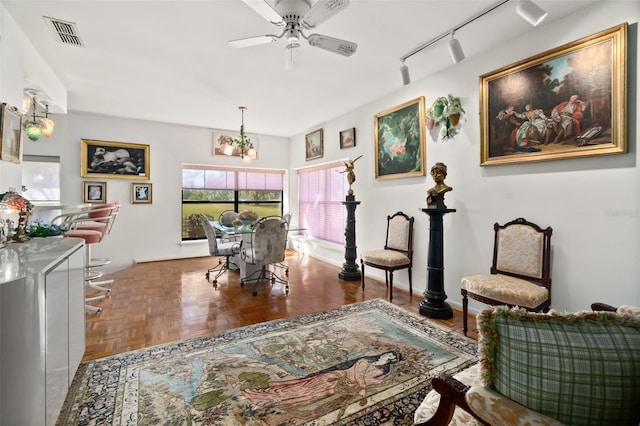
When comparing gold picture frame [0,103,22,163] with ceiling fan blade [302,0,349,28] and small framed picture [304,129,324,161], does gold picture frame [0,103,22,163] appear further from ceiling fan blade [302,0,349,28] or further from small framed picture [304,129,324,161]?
small framed picture [304,129,324,161]

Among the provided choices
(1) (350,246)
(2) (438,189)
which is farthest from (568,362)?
(1) (350,246)

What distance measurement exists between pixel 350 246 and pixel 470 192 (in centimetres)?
201

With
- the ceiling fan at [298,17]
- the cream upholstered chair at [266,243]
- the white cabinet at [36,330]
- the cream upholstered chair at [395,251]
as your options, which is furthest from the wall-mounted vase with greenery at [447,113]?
the white cabinet at [36,330]

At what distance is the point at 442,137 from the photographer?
3527 mm

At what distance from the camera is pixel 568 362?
768 millimetres

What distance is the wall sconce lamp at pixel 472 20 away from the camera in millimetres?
1938

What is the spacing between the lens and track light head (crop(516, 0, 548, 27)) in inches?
75.7

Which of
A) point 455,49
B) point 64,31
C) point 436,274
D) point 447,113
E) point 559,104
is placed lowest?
point 436,274

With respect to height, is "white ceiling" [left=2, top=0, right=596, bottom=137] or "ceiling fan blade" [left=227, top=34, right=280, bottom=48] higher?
"white ceiling" [left=2, top=0, right=596, bottom=137]

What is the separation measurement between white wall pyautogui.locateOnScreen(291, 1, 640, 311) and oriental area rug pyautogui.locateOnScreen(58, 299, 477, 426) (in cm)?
104

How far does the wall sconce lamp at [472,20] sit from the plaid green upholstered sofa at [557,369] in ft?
6.85

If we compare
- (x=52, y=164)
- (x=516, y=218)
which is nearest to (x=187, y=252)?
(x=52, y=164)

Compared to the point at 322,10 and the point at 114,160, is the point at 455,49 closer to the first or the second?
the point at 322,10

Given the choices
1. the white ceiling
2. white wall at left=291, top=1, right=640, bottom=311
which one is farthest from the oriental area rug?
the white ceiling
